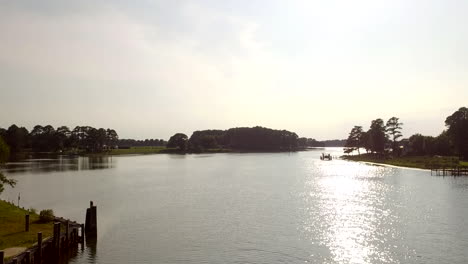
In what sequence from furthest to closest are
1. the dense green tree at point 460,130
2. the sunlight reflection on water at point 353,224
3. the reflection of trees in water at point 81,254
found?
1. the dense green tree at point 460,130
2. the sunlight reflection on water at point 353,224
3. the reflection of trees in water at point 81,254

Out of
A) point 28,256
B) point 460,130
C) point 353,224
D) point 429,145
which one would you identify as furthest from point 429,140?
point 28,256

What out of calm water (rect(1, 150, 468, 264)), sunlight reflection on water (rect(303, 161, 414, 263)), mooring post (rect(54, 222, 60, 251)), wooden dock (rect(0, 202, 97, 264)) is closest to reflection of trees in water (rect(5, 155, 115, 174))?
calm water (rect(1, 150, 468, 264))

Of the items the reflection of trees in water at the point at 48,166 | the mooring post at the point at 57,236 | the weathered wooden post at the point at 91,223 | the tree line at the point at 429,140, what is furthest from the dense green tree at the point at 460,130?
the mooring post at the point at 57,236

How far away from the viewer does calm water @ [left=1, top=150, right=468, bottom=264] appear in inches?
1436

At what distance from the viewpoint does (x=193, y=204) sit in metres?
63.0

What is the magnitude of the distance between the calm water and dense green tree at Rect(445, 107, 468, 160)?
42659 millimetres

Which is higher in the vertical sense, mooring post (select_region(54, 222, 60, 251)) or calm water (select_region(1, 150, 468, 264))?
mooring post (select_region(54, 222, 60, 251))

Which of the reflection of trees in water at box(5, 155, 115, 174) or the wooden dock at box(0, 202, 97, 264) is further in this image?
the reflection of trees in water at box(5, 155, 115, 174)

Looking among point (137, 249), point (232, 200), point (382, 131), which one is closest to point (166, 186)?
point (232, 200)

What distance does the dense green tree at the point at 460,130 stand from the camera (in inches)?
4975

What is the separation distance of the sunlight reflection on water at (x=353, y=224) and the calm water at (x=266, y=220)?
0.34 ft

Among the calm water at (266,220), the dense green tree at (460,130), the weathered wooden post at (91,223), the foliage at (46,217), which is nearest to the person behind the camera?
the calm water at (266,220)

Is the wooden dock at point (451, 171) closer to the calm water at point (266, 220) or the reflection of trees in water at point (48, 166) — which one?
the calm water at point (266, 220)

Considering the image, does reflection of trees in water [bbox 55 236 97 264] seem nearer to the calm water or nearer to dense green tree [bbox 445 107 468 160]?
the calm water
